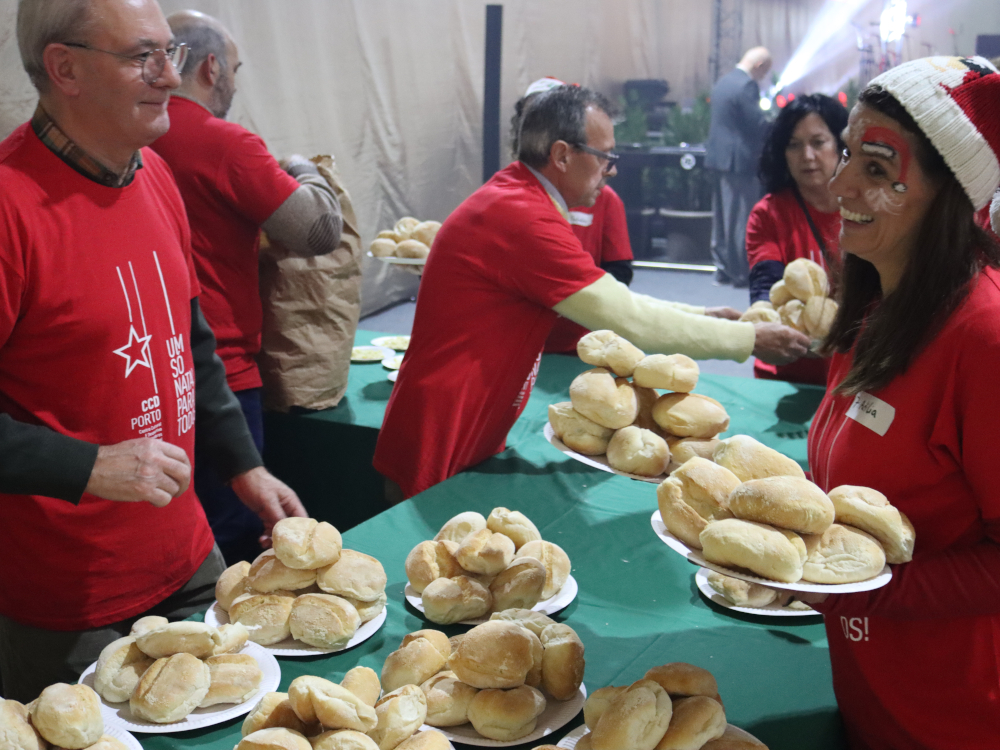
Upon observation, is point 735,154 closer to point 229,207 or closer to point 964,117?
point 229,207

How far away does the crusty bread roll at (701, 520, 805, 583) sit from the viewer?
1.12 meters

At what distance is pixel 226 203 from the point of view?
2809 millimetres

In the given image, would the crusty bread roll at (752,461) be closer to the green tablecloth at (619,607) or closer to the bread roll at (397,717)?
the green tablecloth at (619,607)

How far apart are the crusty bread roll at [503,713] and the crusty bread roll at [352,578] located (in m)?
0.36

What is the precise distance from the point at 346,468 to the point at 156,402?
1.57 meters

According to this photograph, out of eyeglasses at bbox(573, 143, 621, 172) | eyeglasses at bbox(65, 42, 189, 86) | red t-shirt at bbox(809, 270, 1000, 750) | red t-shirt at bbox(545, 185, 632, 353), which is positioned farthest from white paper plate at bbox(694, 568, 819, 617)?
red t-shirt at bbox(545, 185, 632, 353)

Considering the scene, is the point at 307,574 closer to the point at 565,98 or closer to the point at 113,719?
the point at 113,719

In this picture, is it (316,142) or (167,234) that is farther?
(316,142)

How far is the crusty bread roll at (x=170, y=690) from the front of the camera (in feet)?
4.05

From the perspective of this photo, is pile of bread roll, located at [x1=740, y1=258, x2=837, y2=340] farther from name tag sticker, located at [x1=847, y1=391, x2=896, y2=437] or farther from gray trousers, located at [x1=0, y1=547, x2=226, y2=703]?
gray trousers, located at [x1=0, y1=547, x2=226, y2=703]

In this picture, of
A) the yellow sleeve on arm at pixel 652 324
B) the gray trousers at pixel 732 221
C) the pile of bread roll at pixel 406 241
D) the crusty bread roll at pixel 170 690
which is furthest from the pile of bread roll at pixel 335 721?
the gray trousers at pixel 732 221

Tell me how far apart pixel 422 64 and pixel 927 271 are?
6726mm

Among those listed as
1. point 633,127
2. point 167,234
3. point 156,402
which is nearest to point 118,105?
point 167,234

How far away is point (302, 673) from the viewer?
56.3 inches
